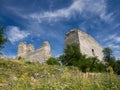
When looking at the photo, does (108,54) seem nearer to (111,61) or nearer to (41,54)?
(111,61)

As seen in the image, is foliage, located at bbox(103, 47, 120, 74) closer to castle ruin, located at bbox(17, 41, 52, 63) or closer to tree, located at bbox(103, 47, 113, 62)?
tree, located at bbox(103, 47, 113, 62)

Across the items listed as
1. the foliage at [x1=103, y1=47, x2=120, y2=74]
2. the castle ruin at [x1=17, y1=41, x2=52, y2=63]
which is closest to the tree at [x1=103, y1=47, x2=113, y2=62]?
the foliage at [x1=103, y1=47, x2=120, y2=74]

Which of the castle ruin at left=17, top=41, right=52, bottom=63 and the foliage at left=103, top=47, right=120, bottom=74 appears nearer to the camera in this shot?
the foliage at left=103, top=47, right=120, bottom=74

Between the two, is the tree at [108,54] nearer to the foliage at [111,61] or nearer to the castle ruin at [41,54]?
the foliage at [111,61]

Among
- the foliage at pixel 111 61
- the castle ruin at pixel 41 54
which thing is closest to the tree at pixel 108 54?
the foliage at pixel 111 61

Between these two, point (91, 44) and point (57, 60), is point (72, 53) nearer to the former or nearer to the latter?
point (57, 60)

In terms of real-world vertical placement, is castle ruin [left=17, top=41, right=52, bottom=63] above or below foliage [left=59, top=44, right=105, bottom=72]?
above

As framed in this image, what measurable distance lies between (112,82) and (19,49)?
52.3m

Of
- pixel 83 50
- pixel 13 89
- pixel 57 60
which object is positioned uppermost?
pixel 83 50

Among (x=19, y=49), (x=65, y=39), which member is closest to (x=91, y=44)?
(x=65, y=39)

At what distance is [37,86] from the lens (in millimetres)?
5867

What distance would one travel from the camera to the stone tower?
147ft

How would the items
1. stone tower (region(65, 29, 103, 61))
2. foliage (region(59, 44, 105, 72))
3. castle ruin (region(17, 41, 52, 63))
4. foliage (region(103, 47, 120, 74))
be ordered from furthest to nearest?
1. castle ruin (region(17, 41, 52, 63))
2. stone tower (region(65, 29, 103, 61))
3. foliage (region(103, 47, 120, 74))
4. foliage (region(59, 44, 105, 72))

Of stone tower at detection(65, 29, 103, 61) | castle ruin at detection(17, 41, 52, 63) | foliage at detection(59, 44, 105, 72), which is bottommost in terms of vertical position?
foliage at detection(59, 44, 105, 72)
